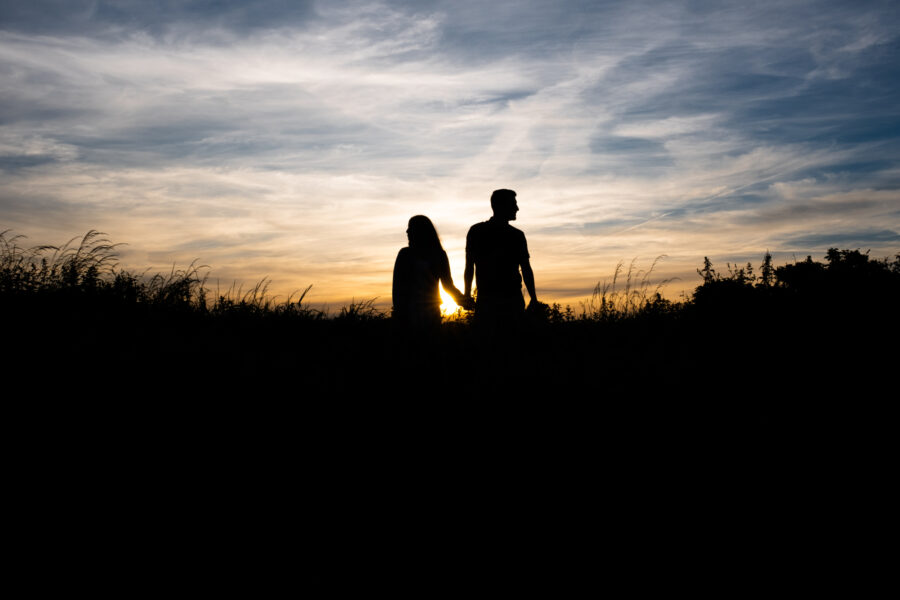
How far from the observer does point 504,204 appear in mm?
6805

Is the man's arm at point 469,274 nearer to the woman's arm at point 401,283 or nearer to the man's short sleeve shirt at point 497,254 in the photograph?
the man's short sleeve shirt at point 497,254

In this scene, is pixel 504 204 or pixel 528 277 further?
pixel 528 277

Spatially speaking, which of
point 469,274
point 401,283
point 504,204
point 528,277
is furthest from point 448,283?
point 504,204

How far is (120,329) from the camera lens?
647cm

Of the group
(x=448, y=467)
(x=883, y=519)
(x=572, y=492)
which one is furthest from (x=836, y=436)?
(x=448, y=467)

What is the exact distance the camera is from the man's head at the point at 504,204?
6.80 meters

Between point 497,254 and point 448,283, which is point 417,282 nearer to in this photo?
point 448,283

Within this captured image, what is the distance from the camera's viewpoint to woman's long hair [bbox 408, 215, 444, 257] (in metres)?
6.67

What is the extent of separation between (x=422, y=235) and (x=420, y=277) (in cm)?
45

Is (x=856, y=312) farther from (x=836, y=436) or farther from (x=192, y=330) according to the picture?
(x=192, y=330)

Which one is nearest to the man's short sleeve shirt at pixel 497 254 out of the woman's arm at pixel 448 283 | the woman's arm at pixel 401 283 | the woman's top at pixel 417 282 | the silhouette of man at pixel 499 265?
the silhouette of man at pixel 499 265

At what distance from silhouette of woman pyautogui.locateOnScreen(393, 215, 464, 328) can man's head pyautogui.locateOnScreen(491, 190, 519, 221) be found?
28.4 inches

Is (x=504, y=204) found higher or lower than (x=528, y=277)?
higher

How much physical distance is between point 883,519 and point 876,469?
692 mm
